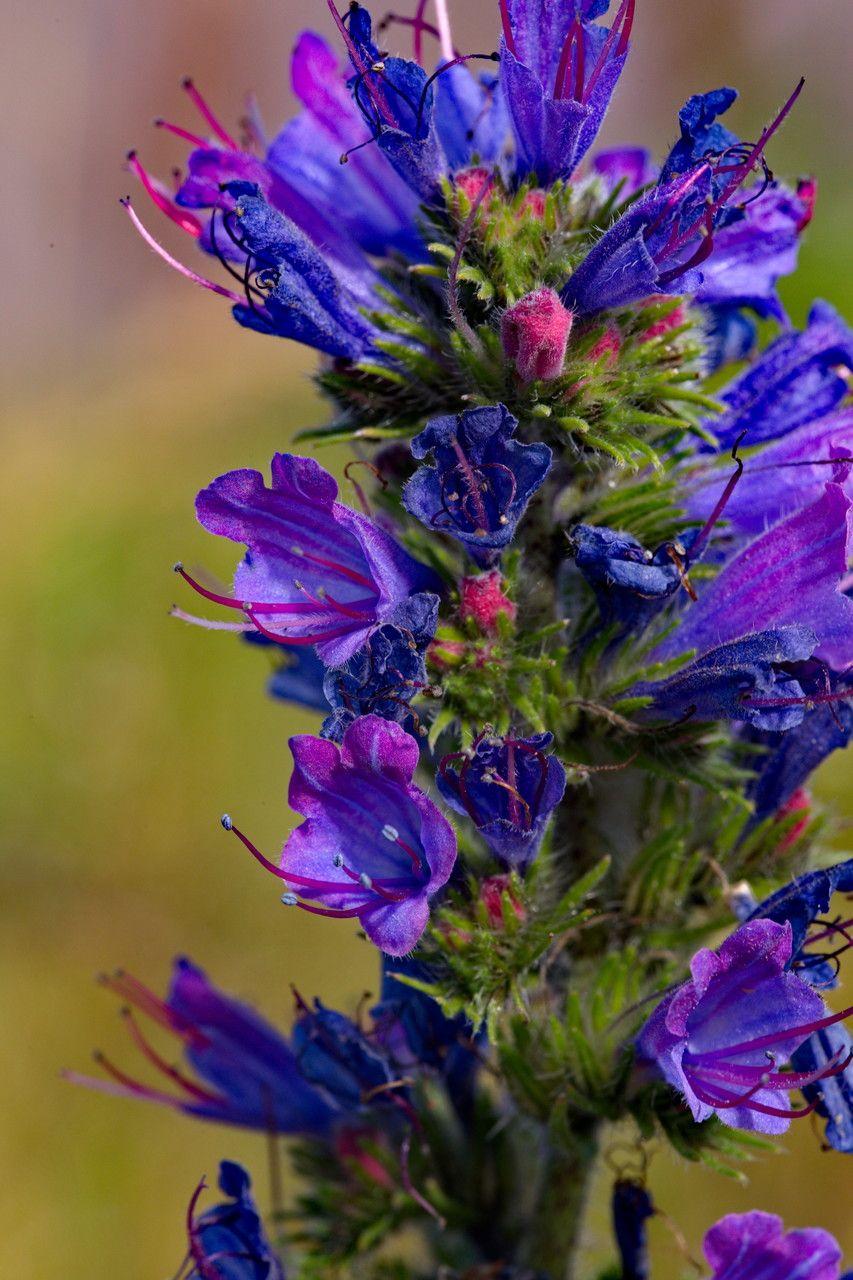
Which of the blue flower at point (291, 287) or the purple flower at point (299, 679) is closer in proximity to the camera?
the blue flower at point (291, 287)

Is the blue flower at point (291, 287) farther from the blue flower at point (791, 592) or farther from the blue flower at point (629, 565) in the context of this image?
the blue flower at point (791, 592)

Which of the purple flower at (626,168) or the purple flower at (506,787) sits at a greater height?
the purple flower at (626,168)

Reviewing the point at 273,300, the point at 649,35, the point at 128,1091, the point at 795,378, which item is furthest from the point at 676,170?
the point at 649,35

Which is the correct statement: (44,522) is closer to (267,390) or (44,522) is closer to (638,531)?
(267,390)

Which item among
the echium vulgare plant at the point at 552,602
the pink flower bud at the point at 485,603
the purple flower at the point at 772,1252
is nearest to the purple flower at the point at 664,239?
the echium vulgare plant at the point at 552,602

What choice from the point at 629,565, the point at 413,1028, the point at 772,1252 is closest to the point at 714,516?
the point at 629,565

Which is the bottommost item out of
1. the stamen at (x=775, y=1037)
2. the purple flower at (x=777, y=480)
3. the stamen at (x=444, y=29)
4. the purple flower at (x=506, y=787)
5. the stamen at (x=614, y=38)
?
the stamen at (x=775, y=1037)

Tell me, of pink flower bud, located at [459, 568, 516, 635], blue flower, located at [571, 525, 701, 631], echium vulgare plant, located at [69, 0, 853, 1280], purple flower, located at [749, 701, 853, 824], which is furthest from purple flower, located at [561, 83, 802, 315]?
purple flower, located at [749, 701, 853, 824]

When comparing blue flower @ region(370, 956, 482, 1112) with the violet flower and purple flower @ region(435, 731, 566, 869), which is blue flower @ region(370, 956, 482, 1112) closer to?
purple flower @ region(435, 731, 566, 869)

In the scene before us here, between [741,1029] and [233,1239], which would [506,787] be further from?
[233,1239]
